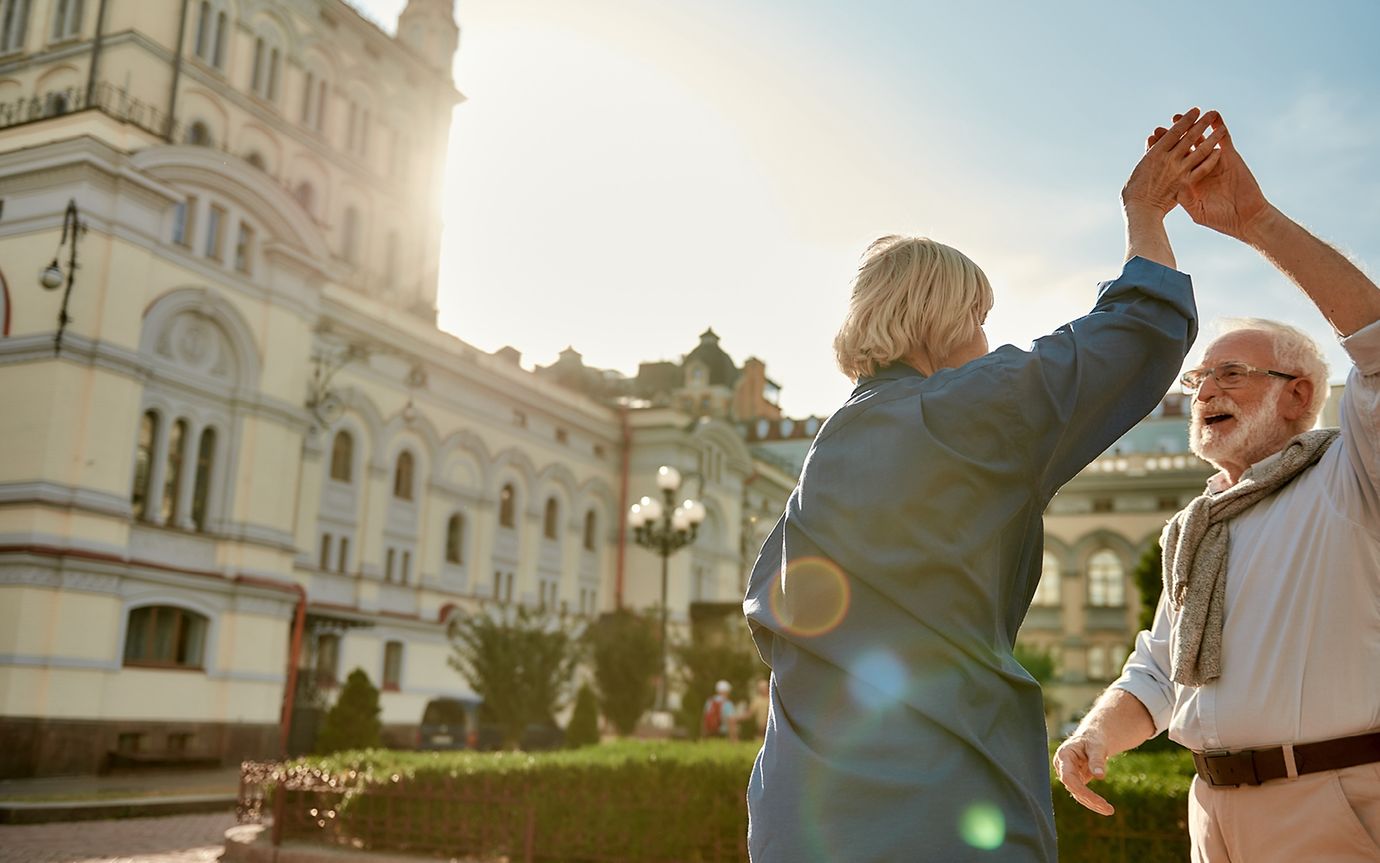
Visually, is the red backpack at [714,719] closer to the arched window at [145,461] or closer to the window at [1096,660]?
the arched window at [145,461]

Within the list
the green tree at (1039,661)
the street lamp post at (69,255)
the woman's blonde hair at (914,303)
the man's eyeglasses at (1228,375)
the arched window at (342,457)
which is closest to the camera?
the woman's blonde hair at (914,303)

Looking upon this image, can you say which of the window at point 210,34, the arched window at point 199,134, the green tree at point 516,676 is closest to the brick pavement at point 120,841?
the green tree at point 516,676

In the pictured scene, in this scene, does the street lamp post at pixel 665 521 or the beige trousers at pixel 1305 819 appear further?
the street lamp post at pixel 665 521

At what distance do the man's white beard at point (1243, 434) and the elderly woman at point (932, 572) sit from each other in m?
1.19

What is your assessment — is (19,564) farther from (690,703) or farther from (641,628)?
(690,703)

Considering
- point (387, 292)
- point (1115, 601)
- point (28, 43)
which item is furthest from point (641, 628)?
point (1115, 601)

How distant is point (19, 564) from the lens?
19422 mm

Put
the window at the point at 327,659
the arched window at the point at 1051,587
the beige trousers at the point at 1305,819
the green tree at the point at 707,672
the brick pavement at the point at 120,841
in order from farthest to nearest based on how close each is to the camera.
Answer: the arched window at the point at 1051,587 → the window at the point at 327,659 → the green tree at the point at 707,672 → the brick pavement at the point at 120,841 → the beige trousers at the point at 1305,819

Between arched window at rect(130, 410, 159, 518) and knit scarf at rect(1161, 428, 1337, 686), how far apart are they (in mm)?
21917

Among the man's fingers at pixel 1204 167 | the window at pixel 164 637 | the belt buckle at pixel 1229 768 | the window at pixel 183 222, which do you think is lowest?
the belt buckle at pixel 1229 768

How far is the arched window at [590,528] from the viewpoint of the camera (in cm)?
3872

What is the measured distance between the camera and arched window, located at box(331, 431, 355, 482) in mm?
28031

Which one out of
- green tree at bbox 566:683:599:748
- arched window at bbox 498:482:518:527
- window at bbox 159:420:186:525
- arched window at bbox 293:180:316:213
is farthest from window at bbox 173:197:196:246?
arched window at bbox 498:482:518:527

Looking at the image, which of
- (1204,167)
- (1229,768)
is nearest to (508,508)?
(1229,768)
